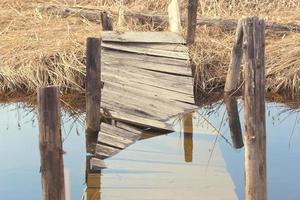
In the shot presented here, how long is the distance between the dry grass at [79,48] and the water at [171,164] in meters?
1.06

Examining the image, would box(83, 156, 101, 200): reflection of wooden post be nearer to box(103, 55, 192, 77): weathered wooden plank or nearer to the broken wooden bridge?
the broken wooden bridge

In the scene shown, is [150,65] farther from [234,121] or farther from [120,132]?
[120,132]

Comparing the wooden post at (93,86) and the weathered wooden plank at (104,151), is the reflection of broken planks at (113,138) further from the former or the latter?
the wooden post at (93,86)

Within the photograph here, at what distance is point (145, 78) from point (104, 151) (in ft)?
7.15

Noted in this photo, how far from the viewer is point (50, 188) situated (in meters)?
4.46

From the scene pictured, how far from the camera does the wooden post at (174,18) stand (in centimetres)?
1062

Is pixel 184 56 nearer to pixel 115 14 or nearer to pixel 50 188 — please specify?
pixel 115 14

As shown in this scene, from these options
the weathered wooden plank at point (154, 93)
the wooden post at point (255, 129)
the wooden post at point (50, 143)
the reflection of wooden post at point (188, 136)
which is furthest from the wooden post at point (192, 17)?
the wooden post at point (50, 143)

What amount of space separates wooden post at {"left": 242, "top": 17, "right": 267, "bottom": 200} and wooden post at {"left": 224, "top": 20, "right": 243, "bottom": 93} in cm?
322

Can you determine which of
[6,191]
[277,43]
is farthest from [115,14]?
[6,191]

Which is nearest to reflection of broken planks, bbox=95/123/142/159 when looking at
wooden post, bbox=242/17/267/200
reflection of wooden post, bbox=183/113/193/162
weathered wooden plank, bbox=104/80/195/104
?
reflection of wooden post, bbox=183/113/193/162

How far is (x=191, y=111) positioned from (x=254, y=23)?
9.97 ft

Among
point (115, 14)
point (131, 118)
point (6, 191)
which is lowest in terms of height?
point (6, 191)

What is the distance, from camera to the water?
5883mm
